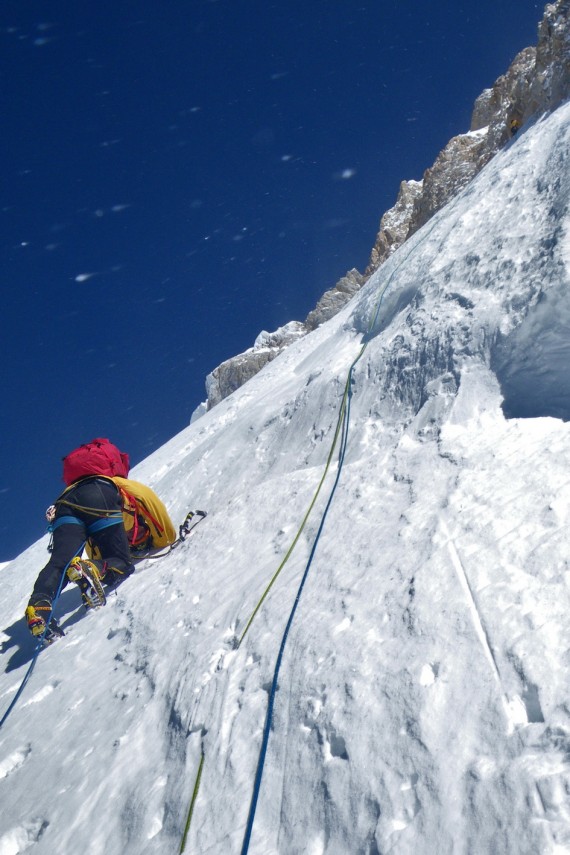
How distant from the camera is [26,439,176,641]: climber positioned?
16.0 feet

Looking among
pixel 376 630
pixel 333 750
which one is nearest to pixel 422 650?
pixel 376 630

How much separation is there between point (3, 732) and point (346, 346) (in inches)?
189

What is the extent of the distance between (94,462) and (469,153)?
2471 cm

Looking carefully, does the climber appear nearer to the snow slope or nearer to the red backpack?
the red backpack

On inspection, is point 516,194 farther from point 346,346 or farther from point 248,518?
point 248,518

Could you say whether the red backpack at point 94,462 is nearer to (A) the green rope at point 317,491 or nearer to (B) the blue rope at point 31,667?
(B) the blue rope at point 31,667

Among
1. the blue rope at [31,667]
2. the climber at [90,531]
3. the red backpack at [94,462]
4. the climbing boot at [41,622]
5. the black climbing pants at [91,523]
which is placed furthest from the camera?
the red backpack at [94,462]

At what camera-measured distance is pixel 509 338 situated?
13.1 ft

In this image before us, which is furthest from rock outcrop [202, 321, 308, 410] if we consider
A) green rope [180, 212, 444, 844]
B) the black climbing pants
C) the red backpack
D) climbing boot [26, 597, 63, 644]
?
climbing boot [26, 597, 63, 644]

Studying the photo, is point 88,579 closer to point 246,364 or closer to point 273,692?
point 273,692

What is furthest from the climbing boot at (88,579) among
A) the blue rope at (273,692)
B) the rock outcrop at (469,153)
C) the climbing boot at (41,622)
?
the rock outcrop at (469,153)

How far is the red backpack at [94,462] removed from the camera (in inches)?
222

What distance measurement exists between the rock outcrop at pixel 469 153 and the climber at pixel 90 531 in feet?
24.6

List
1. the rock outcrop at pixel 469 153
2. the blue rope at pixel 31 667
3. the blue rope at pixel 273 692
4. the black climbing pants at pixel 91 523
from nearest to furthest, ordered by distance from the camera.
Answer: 1. the blue rope at pixel 273 692
2. the blue rope at pixel 31 667
3. the black climbing pants at pixel 91 523
4. the rock outcrop at pixel 469 153
